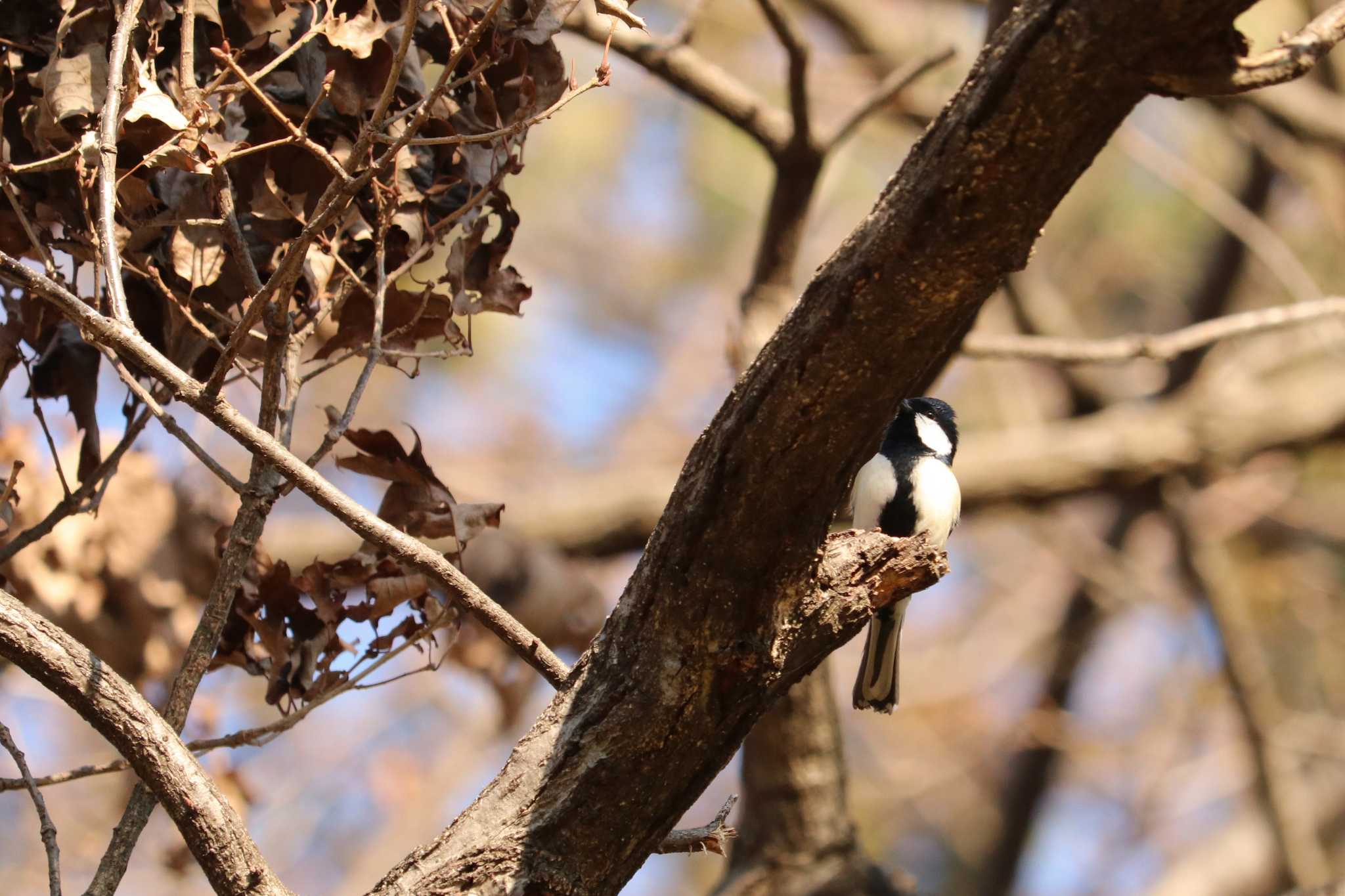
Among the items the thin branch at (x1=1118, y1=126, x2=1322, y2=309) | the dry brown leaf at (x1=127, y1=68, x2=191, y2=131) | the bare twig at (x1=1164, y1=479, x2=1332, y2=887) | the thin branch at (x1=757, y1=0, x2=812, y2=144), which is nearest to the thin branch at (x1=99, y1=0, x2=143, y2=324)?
the dry brown leaf at (x1=127, y1=68, x2=191, y2=131)

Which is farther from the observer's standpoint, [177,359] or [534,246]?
[534,246]

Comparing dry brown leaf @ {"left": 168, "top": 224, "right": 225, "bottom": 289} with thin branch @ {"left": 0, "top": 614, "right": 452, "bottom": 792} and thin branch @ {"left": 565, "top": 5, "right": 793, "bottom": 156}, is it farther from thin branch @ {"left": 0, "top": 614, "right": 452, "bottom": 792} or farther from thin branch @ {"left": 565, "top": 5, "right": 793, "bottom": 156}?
thin branch @ {"left": 565, "top": 5, "right": 793, "bottom": 156}

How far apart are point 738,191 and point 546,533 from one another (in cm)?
509

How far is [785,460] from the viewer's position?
170 centimetres

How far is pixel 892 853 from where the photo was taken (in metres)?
8.76

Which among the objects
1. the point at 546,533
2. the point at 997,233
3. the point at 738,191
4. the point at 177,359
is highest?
the point at 738,191

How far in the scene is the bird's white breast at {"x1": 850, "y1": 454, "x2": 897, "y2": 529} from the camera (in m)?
3.19

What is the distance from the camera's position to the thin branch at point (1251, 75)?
144 centimetres

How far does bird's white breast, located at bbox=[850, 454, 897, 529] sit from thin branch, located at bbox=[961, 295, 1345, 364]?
589mm

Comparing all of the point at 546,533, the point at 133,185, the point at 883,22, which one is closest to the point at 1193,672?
the point at 883,22

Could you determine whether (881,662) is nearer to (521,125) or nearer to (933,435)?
(933,435)

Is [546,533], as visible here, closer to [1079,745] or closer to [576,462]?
[1079,745]

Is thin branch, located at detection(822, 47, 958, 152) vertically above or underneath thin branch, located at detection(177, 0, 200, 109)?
above

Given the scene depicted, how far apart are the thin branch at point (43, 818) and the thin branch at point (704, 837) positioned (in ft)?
2.75
